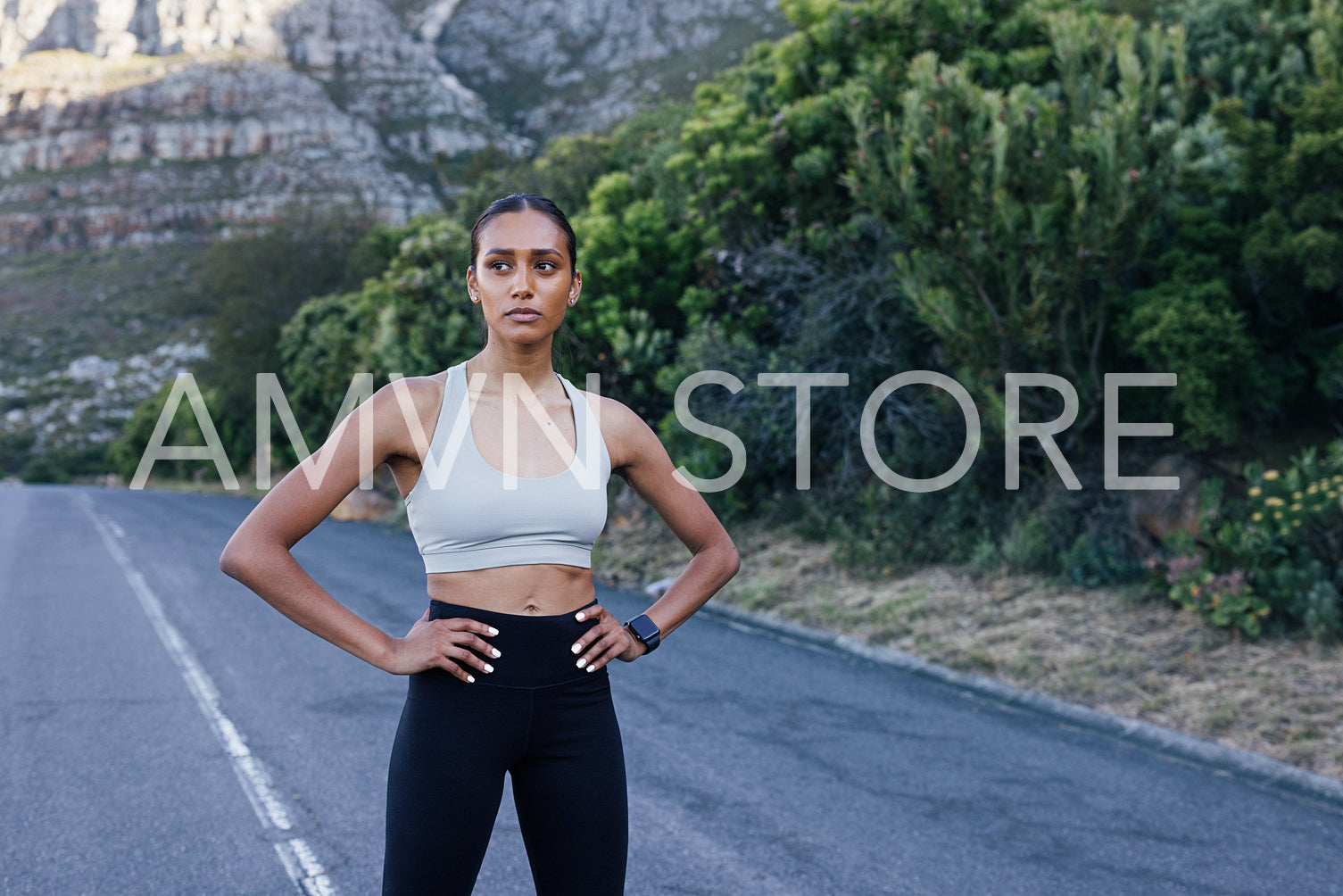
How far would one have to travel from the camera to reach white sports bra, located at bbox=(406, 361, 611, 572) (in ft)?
6.29

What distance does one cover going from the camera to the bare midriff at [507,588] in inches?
77.2

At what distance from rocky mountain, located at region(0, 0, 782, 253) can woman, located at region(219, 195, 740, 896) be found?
4829 centimetres

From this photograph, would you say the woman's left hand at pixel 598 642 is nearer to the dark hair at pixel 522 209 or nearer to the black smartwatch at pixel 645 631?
the black smartwatch at pixel 645 631

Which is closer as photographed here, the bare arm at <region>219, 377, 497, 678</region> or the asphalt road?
the bare arm at <region>219, 377, 497, 678</region>

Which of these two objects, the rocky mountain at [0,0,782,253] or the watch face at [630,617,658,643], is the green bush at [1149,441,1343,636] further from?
the rocky mountain at [0,0,782,253]

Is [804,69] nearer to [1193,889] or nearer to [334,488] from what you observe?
[1193,889]

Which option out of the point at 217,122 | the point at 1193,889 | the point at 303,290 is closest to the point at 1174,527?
the point at 1193,889

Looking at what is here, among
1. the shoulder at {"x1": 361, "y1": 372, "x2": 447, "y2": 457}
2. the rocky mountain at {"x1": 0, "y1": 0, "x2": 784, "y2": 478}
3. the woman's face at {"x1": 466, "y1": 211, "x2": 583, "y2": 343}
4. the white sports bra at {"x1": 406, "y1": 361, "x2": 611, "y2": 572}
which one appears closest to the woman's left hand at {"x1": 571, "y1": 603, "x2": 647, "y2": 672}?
the white sports bra at {"x1": 406, "y1": 361, "x2": 611, "y2": 572}

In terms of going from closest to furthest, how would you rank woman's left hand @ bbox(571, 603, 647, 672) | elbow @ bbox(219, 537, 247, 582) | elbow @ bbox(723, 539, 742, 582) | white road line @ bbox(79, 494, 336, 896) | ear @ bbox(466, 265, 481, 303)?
elbow @ bbox(219, 537, 247, 582) < woman's left hand @ bbox(571, 603, 647, 672) < ear @ bbox(466, 265, 481, 303) < elbow @ bbox(723, 539, 742, 582) < white road line @ bbox(79, 494, 336, 896)

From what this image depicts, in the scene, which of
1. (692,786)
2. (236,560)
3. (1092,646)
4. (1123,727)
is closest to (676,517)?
A: (236,560)

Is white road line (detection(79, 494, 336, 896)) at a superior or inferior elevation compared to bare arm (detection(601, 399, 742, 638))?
inferior

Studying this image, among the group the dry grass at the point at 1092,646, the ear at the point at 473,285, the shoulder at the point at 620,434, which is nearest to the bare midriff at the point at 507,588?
the shoulder at the point at 620,434

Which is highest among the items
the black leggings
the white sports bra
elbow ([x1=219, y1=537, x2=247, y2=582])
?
the white sports bra

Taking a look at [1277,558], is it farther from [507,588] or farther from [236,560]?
[236,560]
